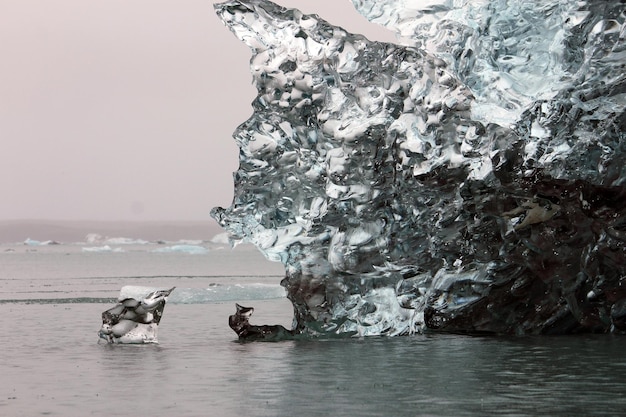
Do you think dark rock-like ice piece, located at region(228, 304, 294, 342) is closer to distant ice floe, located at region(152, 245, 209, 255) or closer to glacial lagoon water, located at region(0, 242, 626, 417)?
glacial lagoon water, located at region(0, 242, 626, 417)

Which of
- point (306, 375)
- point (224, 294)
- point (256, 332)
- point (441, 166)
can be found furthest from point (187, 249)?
point (306, 375)

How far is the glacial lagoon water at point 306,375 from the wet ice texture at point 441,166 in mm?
830

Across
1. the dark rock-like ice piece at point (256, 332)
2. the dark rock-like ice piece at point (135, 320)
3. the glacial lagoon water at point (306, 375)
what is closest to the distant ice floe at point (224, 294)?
the glacial lagoon water at point (306, 375)

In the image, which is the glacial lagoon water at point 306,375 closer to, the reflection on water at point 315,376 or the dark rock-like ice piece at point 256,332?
the reflection on water at point 315,376

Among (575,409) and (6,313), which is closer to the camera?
(575,409)

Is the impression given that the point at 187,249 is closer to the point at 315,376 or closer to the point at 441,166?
the point at 441,166

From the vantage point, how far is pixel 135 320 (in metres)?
17.0

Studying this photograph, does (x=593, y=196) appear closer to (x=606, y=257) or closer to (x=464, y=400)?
(x=606, y=257)

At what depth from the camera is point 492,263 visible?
17.0m

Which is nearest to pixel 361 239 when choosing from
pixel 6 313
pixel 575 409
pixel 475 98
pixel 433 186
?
pixel 433 186

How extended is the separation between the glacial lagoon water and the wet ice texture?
0.83m

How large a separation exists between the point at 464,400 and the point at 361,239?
6.43 meters

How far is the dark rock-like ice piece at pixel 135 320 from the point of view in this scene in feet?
55.4

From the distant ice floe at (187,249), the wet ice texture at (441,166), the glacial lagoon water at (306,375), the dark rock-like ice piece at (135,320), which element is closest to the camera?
the glacial lagoon water at (306,375)
